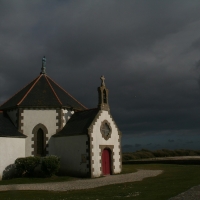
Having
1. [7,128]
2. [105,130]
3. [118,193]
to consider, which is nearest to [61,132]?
[105,130]

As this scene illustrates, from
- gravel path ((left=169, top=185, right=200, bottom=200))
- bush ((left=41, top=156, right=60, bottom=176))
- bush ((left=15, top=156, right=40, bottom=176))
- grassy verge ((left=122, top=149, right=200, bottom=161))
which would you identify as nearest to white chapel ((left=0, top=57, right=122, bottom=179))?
bush ((left=15, top=156, right=40, bottom=176))

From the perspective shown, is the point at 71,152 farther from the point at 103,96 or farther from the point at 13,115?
the point at 13,115

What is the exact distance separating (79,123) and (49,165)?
525 centimetres

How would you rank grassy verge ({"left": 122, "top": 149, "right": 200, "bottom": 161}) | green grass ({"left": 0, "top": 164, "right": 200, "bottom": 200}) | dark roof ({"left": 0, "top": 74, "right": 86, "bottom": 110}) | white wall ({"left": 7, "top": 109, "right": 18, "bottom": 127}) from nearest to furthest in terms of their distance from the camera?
green grass ({"left": 0, "top": 164, "right": 200, "bottom": 200}) < white wall ({"left": 7, "top": 109, "right": 18, "bottom": 127}) < dark roof ({"left": 0, "top": 74, "right": 86, "bottom": 110}) < grassy verge ({"left": 122, "top": 149, "right": 200, "bottom": 161})

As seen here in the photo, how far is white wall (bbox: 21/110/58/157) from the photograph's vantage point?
28.5 m

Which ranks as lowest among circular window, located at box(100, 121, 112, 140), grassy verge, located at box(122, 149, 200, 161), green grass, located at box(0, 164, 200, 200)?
green grass, located at box(0, 164, 200, 200)

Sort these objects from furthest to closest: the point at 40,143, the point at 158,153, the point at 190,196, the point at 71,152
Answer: the point at 158,153 < the point at 40,143 < the point at 71,152 < the point at 190,196

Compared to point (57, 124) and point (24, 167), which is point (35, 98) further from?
point (24, 167)

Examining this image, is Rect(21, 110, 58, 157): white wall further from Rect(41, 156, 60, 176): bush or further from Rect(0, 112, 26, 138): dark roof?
Rect(41, 156, 60, 176): bush

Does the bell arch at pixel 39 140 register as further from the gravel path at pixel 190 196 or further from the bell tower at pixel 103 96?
the gravel path at pixel 190 196

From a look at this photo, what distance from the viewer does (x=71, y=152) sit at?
2769 centimetres

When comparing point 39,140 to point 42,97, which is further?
point 42,97

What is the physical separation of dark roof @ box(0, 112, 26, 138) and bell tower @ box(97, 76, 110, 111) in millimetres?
8139

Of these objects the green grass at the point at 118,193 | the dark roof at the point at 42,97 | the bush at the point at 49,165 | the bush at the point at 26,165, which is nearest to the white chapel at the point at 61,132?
the dark roof at the point at 42,97
